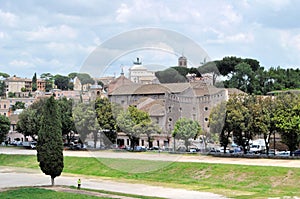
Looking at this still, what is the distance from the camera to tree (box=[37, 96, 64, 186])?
42.0 m

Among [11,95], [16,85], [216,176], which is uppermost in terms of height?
[16,85]

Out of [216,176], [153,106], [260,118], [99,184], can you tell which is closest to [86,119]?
[153,106]

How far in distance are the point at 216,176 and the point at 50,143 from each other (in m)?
15.1

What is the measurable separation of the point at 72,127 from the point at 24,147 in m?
12.6

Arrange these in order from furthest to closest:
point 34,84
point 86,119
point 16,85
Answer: point 34,84 → point 16,85 → point 86,119

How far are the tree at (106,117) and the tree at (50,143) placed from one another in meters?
17.9

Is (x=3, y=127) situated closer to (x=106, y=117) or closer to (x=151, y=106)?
(x=106, y=117)

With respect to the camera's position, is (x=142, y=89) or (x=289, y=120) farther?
(x=289, y=120)

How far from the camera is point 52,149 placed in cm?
4203

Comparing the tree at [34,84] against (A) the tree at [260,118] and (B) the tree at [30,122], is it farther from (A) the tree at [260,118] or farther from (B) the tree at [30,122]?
(A) the tree at [260,118]

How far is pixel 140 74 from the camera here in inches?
1294

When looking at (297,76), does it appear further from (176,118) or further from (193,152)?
(176,118)

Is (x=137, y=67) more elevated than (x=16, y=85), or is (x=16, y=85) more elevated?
(x=16, y=85)

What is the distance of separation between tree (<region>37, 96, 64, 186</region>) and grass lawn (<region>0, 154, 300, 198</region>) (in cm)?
914
